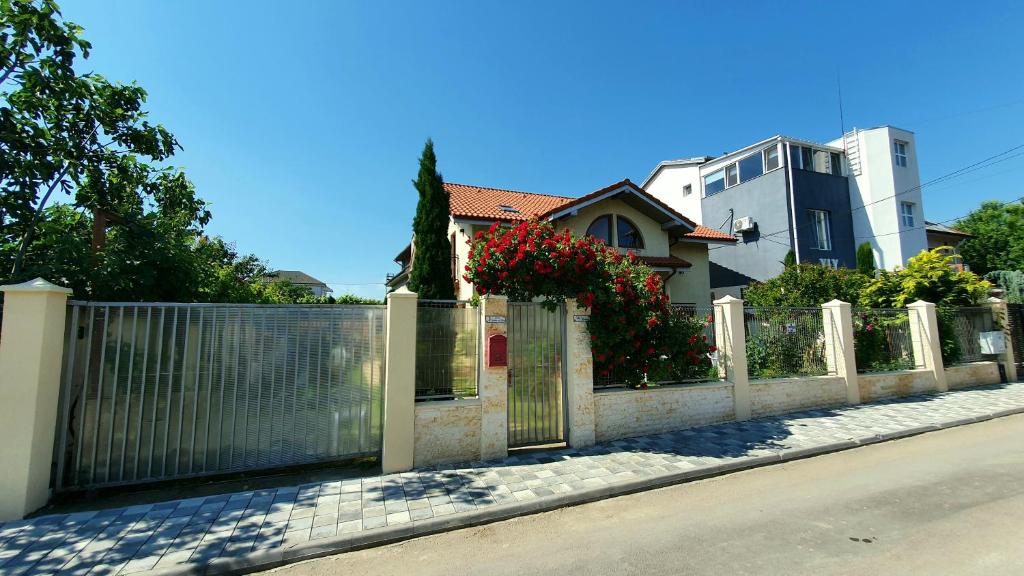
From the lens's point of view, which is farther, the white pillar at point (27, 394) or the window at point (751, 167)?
the window at point (751, 167)

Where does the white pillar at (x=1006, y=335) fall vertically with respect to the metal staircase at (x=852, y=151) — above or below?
below

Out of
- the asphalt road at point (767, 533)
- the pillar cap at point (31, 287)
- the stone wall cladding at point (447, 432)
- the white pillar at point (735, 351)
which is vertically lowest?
the asphalt road at point (767, 533)

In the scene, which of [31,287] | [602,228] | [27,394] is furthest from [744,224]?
[27,394]

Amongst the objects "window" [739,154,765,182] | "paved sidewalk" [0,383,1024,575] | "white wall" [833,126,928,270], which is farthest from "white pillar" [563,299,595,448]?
"white wall" [833,126,928,270]

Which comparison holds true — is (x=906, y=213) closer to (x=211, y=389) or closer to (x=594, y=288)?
(x=594, y=288)

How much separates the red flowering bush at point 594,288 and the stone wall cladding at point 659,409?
0.37 meters

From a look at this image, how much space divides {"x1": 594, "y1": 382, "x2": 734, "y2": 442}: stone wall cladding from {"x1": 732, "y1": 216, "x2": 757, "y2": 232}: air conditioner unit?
15.8 m

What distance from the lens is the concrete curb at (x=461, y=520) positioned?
136 inches

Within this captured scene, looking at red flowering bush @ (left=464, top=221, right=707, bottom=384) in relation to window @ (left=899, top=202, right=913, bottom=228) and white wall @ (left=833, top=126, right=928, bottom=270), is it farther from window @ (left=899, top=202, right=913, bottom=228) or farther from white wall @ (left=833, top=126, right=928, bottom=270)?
window @ (left=899, top=202, right=913, bottom=228)

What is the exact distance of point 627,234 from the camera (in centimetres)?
1539

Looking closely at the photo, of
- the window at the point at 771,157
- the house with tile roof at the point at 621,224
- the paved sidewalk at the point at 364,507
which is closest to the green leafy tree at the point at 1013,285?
the window at the point at 771,157

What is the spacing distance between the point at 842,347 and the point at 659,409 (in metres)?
5.28

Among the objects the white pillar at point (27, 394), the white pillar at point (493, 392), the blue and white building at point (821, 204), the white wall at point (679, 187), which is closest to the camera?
the white pillar at point (27, 394)

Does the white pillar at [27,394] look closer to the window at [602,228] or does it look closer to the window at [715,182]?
the window at [602,228]
